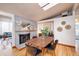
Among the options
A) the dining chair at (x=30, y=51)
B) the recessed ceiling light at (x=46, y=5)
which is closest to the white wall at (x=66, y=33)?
the recessed ceiling light at (x=46, y=5)

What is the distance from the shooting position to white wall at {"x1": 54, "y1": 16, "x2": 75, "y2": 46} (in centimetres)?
191

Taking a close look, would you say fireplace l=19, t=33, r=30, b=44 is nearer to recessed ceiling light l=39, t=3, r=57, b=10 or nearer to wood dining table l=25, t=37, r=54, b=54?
wood dining table l=25, t=37, r=54, b=54

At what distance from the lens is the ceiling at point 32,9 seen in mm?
1854

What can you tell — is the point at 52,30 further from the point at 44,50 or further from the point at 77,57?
Result: the point at 77,57

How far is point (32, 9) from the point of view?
193 centimetres

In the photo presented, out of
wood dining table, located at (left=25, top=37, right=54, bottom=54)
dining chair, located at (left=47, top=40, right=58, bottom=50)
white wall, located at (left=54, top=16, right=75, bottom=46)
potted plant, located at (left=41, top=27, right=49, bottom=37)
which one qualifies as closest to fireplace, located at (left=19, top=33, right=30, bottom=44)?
wood dining table, located at (left=25, top=37, right=54, bottom=54)

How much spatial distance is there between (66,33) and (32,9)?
0.86 m

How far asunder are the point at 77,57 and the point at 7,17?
1610 millimetres

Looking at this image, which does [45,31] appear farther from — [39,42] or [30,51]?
[30,51]

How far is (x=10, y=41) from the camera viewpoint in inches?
74.1

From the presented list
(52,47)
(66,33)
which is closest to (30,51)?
(52,47)

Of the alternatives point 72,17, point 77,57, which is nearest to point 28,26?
point 72,17

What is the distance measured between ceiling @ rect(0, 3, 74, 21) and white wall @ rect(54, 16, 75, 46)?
0.18m

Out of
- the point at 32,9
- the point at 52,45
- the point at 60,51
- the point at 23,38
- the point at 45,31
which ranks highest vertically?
the point at 32,9
